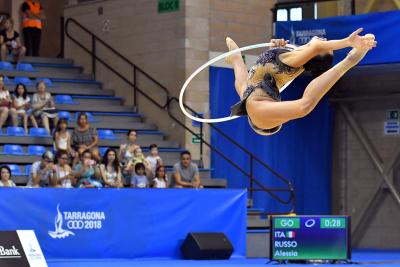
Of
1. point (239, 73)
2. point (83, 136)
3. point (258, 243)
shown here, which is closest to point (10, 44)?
point (83, 136)

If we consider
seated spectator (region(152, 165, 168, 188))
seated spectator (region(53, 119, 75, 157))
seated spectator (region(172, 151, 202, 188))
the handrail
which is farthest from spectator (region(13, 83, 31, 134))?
the handrail

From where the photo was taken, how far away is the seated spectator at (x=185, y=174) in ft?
60.7

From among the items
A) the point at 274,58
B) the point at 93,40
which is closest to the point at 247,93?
the point at 274,58

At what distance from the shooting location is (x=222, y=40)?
22.2 metres

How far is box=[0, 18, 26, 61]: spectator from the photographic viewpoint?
69.3 ft

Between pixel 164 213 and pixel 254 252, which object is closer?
pixel 164 213

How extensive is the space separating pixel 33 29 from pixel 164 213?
6631mm

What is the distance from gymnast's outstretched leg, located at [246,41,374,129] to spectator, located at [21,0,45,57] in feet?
41.2

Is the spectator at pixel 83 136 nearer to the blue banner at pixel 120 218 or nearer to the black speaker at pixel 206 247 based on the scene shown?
the blue banner at pixel 120 218

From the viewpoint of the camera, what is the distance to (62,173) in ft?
55.4

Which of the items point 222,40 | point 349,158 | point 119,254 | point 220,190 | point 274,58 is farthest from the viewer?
point 349,158

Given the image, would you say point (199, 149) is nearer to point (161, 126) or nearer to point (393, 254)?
point (161, 126)

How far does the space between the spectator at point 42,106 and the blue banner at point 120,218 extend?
3.18 meters

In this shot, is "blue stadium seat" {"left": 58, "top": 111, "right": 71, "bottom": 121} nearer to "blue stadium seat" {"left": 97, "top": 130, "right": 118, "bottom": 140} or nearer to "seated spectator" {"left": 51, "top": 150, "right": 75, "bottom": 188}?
"blue stadium seat" {"left": 97, "top": 130, "right": 118, "bottom": 140}
